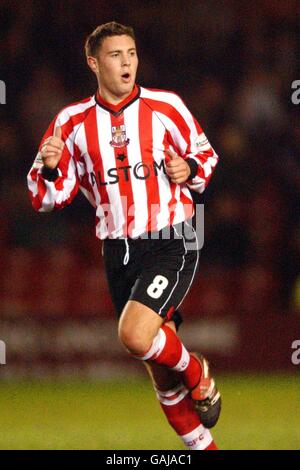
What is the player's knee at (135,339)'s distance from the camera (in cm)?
591

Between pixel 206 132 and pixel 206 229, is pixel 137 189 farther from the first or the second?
pixel 206 132

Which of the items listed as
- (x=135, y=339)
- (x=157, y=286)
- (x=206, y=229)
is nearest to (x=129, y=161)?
(x=157, y=286)

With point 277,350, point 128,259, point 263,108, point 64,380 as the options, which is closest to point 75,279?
point 64,380

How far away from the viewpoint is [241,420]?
8.34m

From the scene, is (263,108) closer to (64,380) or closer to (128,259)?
(64,380)

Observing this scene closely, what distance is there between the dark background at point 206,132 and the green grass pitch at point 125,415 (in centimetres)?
61

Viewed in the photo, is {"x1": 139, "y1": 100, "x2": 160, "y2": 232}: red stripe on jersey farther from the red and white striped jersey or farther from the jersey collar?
the jersey collar

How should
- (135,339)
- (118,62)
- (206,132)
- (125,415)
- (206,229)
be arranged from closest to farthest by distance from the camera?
(135,339), (118,62), (125,415), (206,229), (206,132)

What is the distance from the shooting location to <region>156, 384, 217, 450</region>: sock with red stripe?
6.38 meters

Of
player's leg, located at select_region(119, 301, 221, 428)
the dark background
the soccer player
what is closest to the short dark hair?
the soccer player

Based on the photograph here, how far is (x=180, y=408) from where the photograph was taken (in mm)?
6414

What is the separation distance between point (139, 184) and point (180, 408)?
1.26 metres

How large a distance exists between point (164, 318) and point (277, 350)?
163 inches

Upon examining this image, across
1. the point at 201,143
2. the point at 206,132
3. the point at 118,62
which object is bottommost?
the point at 206,132
